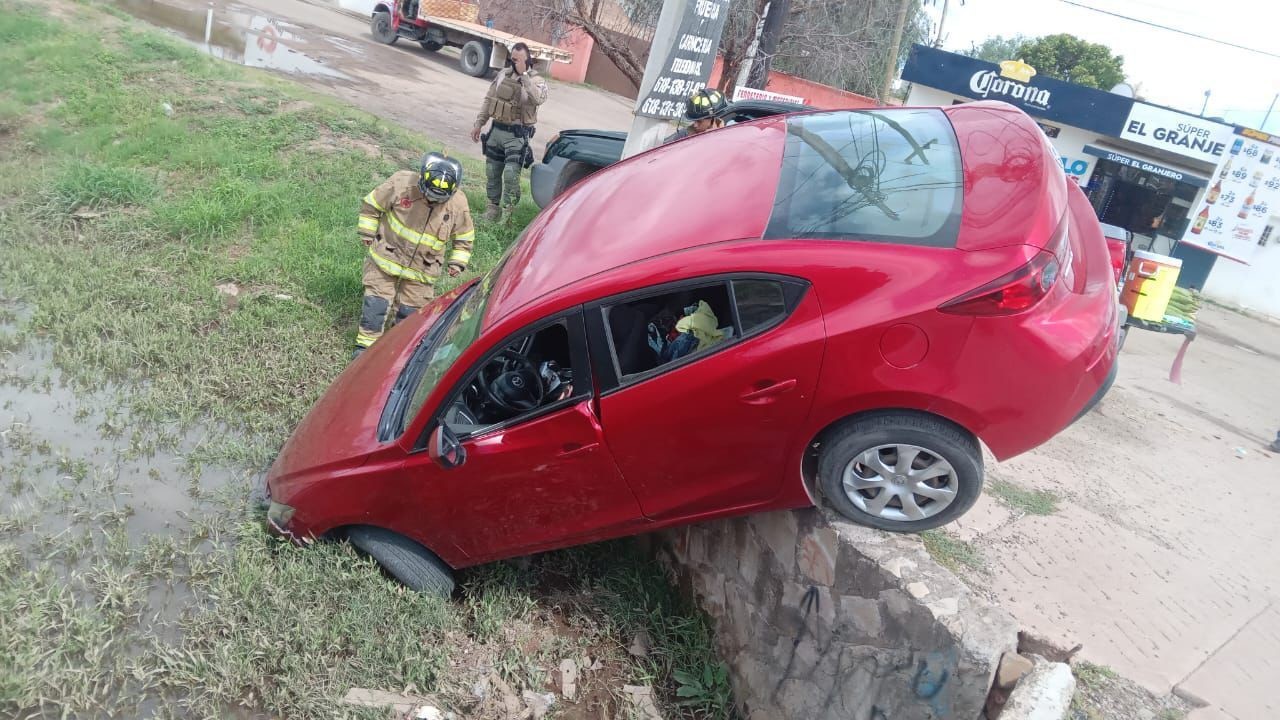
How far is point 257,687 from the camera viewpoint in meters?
3.19

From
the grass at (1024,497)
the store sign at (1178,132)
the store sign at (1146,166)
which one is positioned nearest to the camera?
the grass at (1024,497)

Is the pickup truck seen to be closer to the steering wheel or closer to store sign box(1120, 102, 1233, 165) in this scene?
the steering wheel

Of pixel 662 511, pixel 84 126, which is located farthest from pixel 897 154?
pixel 84 126

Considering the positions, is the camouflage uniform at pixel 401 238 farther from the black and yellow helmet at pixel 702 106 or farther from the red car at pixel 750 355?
the black and yellow helmet at pixel 702 106

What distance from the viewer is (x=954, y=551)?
437cm

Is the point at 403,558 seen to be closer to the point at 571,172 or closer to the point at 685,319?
the point at 685,319

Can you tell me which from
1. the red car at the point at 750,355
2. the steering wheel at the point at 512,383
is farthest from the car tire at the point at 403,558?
the steering wheel at the point at 512,383

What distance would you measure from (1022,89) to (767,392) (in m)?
17.1

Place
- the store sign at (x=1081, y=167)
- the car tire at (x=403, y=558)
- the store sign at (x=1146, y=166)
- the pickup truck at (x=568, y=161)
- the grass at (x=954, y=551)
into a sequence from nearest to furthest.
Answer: the car tire at (x=403, y=558) → the grass at (x=954, y=551) → the pickup truck at (x=568, y=161) → the store sign at (x=1146, y=166) → the store sign at (x=1081, y=167)

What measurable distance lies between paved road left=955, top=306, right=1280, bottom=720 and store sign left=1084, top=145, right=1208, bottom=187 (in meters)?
10.3

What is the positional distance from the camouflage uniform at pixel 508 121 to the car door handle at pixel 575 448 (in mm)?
5908

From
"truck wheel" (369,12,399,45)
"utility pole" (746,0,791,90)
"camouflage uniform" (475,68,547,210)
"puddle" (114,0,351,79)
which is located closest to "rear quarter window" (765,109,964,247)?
"camouflage uniform" (475,68,547,210)

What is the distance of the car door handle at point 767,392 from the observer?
9.29ft

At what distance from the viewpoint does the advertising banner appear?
49.3 ft
